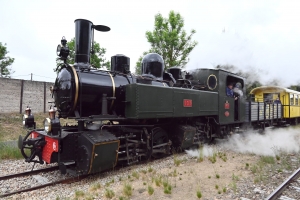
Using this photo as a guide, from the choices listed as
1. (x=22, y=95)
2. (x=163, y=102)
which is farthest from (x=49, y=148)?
(x=22, y=95)

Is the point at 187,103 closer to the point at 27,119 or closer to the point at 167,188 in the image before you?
the point at 167,188

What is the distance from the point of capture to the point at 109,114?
5.45m

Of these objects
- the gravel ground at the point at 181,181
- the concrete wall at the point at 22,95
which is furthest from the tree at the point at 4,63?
the gravel ground at the point at 181,181

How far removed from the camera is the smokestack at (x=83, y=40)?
17.0 ft

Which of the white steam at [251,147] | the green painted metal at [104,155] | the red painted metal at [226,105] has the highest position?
the red painted metal at [226,105]

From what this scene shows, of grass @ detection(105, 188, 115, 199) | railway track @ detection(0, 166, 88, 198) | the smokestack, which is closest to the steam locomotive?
the smokestack

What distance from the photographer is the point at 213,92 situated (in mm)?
8031

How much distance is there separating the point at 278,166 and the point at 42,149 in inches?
209

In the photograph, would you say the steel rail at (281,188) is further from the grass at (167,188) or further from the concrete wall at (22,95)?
the concrete wall at (22,95)

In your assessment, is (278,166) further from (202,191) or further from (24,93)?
(24,93)

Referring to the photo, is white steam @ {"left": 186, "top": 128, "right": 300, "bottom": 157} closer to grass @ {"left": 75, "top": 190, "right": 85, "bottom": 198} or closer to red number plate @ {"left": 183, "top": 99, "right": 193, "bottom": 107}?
red number plate @ {"left": 183, "top": 99, "right": 193, "bottom": 107}

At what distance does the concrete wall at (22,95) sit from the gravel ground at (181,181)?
323 inches

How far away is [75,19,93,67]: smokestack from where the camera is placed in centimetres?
519

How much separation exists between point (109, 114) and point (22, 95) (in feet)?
35.0
